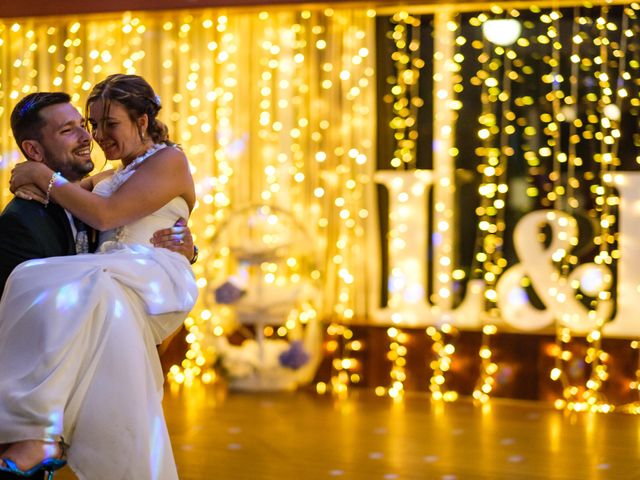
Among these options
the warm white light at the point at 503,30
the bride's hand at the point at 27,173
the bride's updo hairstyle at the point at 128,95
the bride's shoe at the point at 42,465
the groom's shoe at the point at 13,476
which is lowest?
the groom's shoe at the point at 13,476

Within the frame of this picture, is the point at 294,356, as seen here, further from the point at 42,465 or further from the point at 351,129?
the point at 42,465

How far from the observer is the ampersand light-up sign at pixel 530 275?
5.30m

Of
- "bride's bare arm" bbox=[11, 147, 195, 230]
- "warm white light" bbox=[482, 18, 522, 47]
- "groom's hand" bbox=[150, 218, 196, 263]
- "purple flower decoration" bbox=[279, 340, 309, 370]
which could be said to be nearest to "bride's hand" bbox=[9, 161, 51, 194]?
"bride's bare arm" bbox=[11, 147, 195, 230]

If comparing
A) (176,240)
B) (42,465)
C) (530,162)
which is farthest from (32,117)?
(530,162)

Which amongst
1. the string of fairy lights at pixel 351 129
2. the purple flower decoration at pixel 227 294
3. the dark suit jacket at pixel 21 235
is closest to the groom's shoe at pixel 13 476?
the dark suit jacket at pixel 21 235

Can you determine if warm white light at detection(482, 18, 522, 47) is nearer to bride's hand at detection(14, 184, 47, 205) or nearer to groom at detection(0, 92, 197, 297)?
groom at detection(0, 92, 197, 297)

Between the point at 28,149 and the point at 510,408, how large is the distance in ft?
10.5

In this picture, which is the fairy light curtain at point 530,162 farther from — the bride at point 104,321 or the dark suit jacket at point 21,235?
the dark suit jacket at point 21,235

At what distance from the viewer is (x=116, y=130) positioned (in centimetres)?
267

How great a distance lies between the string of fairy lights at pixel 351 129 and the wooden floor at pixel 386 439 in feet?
1.08

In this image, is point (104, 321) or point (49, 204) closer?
point (104, 321)

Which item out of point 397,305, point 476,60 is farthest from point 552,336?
point 476,60

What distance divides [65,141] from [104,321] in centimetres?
53

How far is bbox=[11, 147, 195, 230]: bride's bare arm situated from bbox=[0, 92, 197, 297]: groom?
3.2 inches
